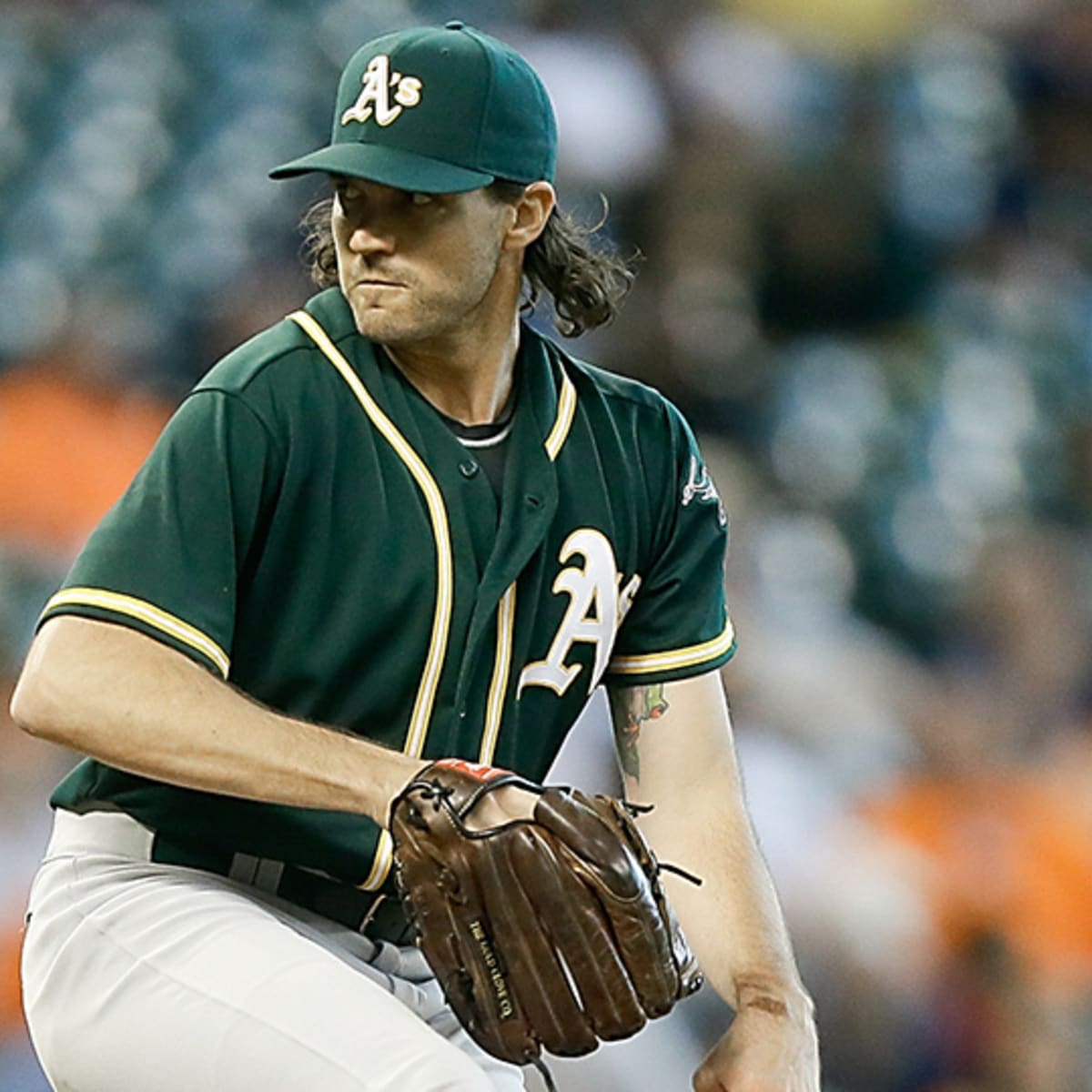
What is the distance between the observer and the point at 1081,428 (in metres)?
5.04

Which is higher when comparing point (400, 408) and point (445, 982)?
point (400, 408)

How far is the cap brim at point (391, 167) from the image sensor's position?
6.88 feet

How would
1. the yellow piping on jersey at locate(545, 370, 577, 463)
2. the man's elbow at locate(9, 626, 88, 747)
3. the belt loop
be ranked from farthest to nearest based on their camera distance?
the yellow piping on jersey at locate(545, 370, 577, 463) → the belt loop → the man's elbow at locate(9, 626, 88, 747)

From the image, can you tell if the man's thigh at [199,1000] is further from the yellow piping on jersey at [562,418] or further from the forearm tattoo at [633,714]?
the yellow piping on jersey at [562,418]

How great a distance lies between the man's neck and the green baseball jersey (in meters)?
0.03

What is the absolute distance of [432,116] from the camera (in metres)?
2.14

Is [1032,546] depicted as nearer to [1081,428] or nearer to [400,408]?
[1081,428]

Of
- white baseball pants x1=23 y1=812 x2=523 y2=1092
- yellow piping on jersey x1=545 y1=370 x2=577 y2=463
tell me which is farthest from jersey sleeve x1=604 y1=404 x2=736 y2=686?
white baseball pants x1=23 y1=812 x2=523 y2=1092

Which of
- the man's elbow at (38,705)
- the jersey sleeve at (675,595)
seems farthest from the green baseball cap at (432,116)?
the man's elbow at (38,705)

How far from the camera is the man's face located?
2.13 m

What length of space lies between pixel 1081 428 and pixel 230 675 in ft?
11.2

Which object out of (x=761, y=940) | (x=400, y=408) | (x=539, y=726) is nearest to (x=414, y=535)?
(x=400, y=408)

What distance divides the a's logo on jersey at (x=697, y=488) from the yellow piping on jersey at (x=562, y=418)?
0.16m

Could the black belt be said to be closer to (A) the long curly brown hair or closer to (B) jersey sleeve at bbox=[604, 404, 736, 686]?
(B) jersey sleeve at bbox=[604, 404, 736, 686]
